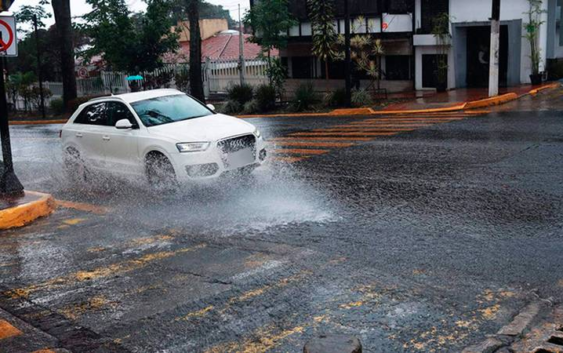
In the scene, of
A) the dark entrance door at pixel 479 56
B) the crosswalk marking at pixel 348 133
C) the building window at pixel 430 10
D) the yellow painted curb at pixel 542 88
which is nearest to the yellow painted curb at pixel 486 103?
the crosswalk marking at pixel 348 133

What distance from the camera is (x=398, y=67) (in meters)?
29.9

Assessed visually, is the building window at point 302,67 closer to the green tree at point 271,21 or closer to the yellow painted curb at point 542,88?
the green tree at point 271,21

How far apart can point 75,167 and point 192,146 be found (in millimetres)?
3496

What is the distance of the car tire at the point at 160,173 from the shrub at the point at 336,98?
578 inches

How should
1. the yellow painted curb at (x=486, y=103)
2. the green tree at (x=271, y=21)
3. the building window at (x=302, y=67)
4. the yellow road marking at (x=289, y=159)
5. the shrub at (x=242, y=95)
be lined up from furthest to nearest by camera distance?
the building window at (x=302, y=67)
the green tree at (x=271, y=21)
the shrub at (x=242, y=95)
the yellow painted curb at (x=486, y=103)
the yellow road marking at (x=289, y=159)

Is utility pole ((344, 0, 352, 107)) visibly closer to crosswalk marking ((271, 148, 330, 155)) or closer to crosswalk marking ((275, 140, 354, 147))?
crosswalk marking ((275, 140, 354, 147))

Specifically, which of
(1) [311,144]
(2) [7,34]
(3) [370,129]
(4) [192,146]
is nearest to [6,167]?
(2) [7,34]

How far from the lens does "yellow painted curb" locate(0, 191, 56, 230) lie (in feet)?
30.7

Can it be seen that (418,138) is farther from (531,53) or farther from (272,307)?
(531,53)

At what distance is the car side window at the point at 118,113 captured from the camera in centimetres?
1157

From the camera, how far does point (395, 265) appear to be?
21.7 ft

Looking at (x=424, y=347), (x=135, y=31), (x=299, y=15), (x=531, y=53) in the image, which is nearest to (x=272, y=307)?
(x=424, y=347)

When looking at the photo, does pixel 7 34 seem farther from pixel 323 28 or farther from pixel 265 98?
pixel 323 28

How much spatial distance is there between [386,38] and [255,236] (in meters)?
22.4
